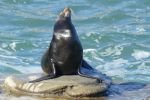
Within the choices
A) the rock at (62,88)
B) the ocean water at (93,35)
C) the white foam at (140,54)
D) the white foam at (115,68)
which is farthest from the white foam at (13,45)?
the rock at (62,88)

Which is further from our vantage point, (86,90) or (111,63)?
(111,63)

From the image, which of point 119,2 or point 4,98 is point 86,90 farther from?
point 119,2

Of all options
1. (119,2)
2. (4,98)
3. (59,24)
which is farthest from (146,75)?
(119,2)

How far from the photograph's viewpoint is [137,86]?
9039mm

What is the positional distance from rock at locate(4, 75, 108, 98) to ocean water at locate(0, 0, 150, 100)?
0.27m

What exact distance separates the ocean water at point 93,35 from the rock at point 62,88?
27cm

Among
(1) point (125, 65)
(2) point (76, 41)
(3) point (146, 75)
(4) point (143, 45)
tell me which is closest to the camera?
(2) point (76, 41)

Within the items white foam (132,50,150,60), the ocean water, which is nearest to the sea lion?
the ocean water

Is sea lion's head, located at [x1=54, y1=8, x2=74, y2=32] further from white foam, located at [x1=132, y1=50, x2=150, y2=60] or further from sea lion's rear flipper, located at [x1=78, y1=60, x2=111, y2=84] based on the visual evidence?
white foam, located at [x1=132, y1=50, x2=150, y2=60]

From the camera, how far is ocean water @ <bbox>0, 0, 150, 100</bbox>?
11820mm

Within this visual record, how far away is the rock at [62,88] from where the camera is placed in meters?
8.04

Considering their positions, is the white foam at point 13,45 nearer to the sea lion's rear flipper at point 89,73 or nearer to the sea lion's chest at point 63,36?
the sea lion's rear flipper at point 89,73

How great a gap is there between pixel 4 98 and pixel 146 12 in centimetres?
1081

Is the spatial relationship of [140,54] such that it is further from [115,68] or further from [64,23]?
[64,23]
